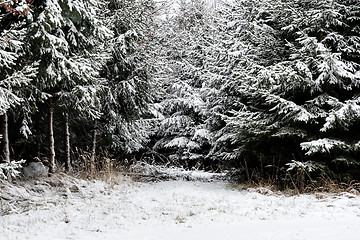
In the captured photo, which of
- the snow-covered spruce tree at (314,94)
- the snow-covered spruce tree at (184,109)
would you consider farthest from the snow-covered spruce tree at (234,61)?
the snow-covered spruce tree at (184,109)

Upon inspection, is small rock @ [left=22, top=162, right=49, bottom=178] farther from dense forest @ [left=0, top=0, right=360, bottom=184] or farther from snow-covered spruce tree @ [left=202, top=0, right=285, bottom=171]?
snow-covered spruce tree @ [left=202, top=0, right=285, bottom=171]

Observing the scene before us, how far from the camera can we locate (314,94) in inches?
338

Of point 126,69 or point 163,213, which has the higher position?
point 126,69

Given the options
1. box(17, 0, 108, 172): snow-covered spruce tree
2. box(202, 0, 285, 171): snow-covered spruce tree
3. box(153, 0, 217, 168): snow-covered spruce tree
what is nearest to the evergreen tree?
box(153, 0, 217, 168): snow-covered spruce tree

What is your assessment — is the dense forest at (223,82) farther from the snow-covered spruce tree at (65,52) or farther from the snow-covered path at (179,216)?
the snow-covered path at (179,216)

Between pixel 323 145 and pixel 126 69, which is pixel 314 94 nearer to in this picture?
pixel 323 145

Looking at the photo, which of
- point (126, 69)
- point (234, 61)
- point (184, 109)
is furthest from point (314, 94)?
point (184, 109)

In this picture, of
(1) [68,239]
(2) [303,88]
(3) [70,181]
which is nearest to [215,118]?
(2) [303,88]

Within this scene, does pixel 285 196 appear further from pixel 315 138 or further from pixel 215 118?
pixel 215 118

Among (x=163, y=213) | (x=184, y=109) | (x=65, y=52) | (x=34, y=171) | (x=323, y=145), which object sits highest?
(x=65, y=52)

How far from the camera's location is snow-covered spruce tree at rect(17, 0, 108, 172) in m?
6.73

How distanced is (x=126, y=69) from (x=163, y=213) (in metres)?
7.08

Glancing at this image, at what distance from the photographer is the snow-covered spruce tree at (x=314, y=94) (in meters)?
7.25

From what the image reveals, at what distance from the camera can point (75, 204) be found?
20.6 feet
